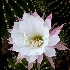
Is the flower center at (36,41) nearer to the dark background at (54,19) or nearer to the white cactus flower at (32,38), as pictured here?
the white cactus flower at (32,38)

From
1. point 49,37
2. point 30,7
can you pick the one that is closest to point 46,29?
point 49,37

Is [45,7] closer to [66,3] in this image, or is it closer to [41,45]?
[66,3]

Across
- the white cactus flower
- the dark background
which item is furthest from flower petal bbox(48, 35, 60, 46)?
the dark background

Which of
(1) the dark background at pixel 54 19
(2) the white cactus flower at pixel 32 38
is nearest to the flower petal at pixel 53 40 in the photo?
(2) the white cactus flower at pixel 32 38

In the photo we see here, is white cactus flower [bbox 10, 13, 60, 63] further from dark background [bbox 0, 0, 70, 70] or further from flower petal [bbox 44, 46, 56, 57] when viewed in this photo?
dark background [bbox 0, 0, 70, 70]

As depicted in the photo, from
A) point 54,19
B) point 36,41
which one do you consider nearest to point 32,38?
point 36,41

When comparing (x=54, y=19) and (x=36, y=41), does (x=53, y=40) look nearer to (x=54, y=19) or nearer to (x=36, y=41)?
(x=36, y=41)

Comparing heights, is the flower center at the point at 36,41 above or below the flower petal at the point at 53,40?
below

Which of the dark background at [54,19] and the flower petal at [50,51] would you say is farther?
the dark background at [54,19]
